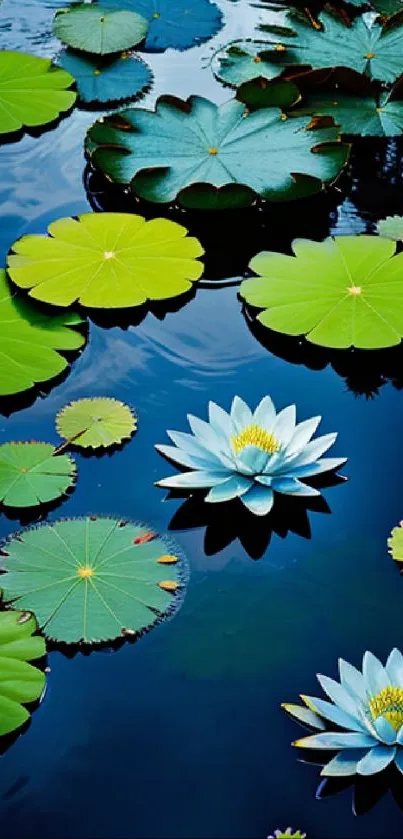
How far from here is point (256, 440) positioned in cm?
227

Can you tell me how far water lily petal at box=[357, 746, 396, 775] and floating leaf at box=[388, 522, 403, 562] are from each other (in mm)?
452

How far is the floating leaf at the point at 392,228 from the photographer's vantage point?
304cm

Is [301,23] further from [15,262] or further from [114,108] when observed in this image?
[15,262]

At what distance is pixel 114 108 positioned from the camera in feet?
12.3

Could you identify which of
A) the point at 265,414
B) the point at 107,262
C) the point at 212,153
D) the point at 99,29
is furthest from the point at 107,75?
the point at 265,414

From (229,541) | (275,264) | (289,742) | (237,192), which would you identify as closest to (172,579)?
(229,541)

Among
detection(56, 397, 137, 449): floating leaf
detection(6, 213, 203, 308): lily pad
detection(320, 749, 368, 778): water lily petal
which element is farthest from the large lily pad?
detection(320, 749, 368, 778): water lily petal

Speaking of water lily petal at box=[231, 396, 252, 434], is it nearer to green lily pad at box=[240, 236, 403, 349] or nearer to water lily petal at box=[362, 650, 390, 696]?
green lily pad at box=[240, 236, 403, 349]

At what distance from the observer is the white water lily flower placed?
7.33 ft

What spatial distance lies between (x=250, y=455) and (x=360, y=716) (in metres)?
0.64

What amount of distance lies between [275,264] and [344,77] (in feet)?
3.21

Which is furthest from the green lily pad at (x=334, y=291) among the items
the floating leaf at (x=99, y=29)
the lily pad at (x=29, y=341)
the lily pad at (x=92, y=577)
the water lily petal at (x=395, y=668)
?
the floating leaf at (x=99, y=29)

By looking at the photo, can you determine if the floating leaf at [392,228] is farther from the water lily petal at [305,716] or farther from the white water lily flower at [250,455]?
the water lily petal at [305,716]

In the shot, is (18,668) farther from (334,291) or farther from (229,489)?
(334,291)
